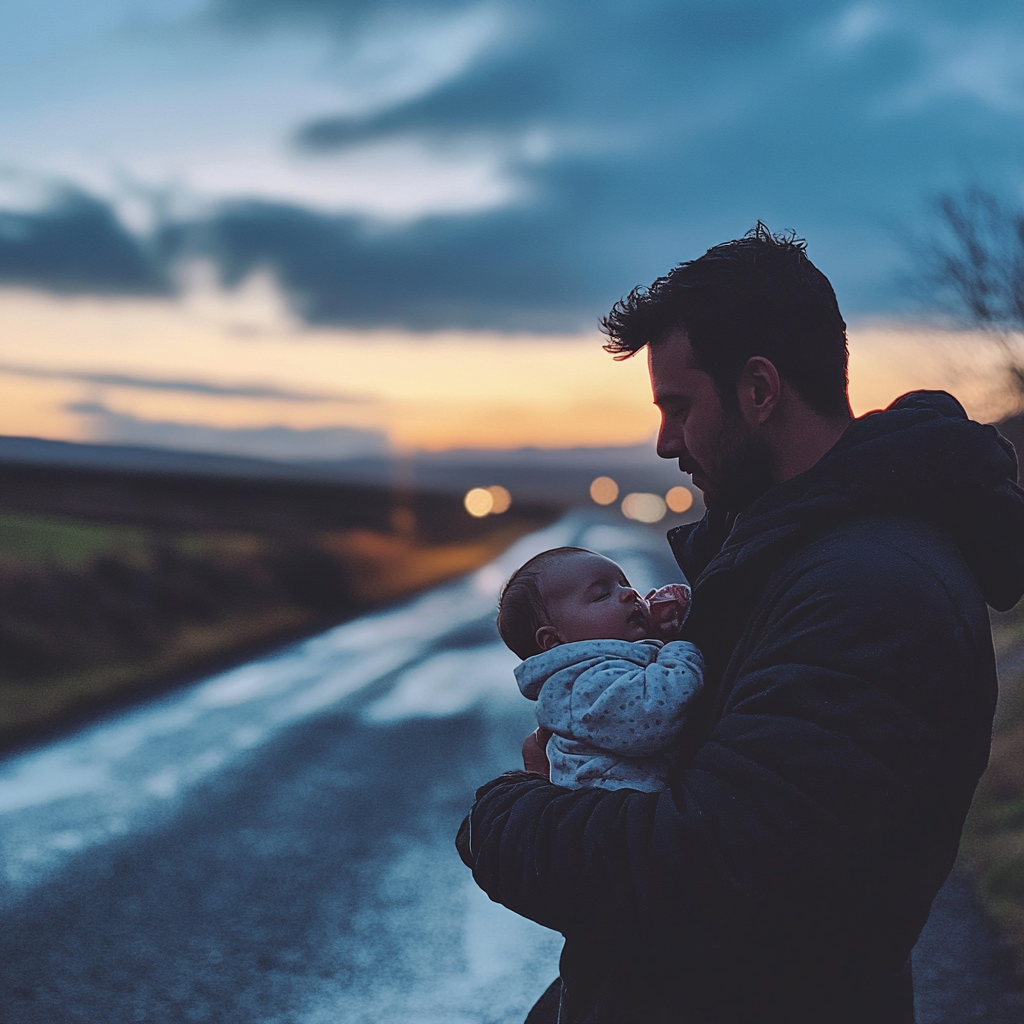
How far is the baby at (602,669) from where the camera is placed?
6.82 feet

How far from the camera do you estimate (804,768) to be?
1.64m

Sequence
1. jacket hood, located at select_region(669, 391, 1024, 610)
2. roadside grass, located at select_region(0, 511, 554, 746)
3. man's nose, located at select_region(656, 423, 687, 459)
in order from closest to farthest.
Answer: jacket hood, located at select_region(669, 391, 1024, 610) → man's nose, located at select_region(656, 423, 687, 459) → roadside grass, located at select_region(0, 511, 554, 746)

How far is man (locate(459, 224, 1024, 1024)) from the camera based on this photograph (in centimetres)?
165

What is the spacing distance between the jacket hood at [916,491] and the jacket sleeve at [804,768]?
0.44 ft

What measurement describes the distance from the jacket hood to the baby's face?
0.59 metres

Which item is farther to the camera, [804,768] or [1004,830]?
[1004,830]

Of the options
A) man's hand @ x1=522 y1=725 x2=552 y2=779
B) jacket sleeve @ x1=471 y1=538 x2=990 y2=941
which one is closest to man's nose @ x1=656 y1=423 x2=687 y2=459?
jacket sleeve @ x1=471 y1=538 x2=990 y2=941

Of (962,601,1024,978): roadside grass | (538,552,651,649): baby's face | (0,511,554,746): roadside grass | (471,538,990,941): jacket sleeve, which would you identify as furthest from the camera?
(0,511,554,746): roadside grass

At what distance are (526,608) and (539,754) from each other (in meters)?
0.48

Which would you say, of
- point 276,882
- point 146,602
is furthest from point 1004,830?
point 146,602

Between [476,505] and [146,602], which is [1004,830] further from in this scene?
[476,505]

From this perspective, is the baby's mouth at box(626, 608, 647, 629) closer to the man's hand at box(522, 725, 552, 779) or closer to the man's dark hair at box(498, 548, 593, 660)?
the man's dark hair at box(498, 548, 593, 660)

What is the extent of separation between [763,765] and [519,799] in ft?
1.71

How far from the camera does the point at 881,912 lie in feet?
5.72
